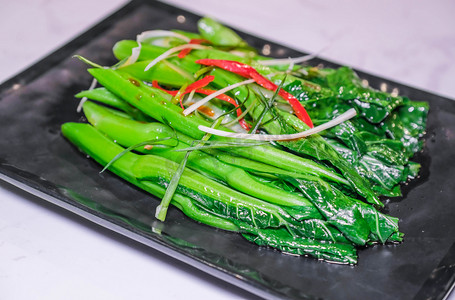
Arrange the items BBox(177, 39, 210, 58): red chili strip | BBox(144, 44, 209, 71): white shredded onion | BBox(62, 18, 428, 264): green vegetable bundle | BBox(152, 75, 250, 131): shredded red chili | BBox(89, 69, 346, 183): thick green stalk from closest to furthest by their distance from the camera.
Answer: BBox(62, 18, 428, 264): green vegetable bundle
BBox(89, 69, 346, 183): thick green stalk
BBox(152, 75, 250, 131): shredded red chili
BBox(144, 44, 209, 71): white shredded onion
BBox(177, 39, 210, 58): red chili strip

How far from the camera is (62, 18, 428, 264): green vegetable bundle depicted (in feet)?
9.69

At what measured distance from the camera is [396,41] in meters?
5.09

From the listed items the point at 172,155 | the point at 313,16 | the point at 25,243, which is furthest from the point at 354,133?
the point at 313,16

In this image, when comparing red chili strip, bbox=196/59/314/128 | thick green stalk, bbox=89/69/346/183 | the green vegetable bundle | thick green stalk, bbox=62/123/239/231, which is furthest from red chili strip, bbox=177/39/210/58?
thick green stalk, bbox=62/123/239/231

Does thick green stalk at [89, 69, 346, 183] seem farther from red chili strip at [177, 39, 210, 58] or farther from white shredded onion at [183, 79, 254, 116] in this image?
red chili strip at [177, 39, 210, 58]

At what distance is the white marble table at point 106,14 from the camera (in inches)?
119

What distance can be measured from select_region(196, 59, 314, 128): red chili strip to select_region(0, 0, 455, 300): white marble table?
989 millimetres

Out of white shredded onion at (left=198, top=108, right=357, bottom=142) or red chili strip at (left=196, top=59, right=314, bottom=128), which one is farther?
red chili strip at (left=196, top=59, right=314, bottom=128)

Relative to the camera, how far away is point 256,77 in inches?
135

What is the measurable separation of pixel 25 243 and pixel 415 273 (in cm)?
195

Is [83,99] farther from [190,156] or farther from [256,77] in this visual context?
Answer: [256,77]

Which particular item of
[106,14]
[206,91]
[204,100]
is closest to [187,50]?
[206,91]

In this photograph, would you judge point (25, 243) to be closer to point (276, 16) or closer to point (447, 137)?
point (447, 137)

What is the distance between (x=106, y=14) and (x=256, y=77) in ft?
7.41
